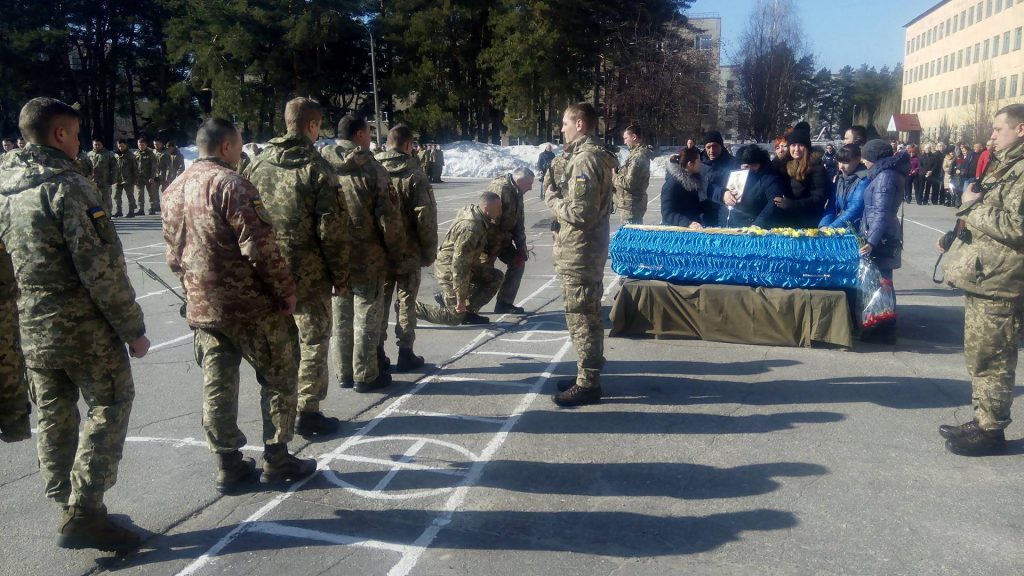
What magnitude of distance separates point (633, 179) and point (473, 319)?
327 centimetres

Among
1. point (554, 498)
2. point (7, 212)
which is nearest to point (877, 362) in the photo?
point (554, 498)

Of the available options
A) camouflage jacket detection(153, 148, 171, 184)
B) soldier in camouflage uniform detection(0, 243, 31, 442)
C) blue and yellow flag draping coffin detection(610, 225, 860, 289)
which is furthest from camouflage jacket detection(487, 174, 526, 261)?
camouflage jacket detection(153, 148, 171, 184)

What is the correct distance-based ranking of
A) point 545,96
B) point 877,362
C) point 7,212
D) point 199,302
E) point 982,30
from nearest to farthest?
point 7,212
point 199,302
point 877,362
point 545,96
point 982,30

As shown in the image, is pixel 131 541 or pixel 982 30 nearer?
pixel 131 541

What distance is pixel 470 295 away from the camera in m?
8.02

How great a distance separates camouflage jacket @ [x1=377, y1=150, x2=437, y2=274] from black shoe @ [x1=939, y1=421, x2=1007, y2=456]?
4.01 meters

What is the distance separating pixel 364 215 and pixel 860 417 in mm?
3827

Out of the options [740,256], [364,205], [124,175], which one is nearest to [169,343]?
[364,205]

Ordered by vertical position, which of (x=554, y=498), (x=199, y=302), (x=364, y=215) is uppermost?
(x=364, y=215)

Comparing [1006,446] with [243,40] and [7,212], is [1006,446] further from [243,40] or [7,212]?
[243,40]

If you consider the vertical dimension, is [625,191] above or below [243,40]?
below

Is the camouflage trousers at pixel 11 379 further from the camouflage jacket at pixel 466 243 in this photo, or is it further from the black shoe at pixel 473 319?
the black shoe at pixel 473 319

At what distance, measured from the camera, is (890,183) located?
6969 millimetres

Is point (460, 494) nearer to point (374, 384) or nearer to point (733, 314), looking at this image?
point (374, 384)
